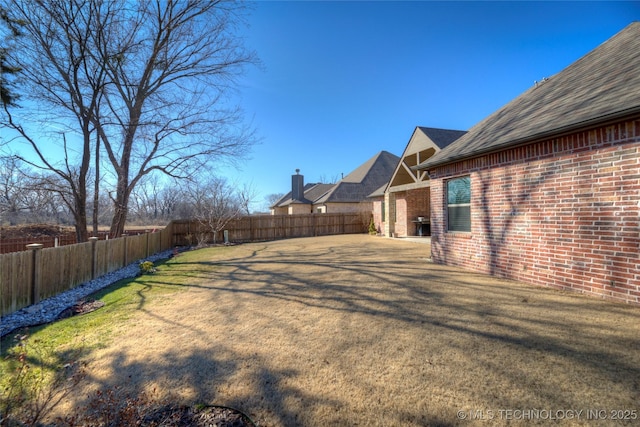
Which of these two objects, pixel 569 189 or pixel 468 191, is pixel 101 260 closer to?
pixel 468 191

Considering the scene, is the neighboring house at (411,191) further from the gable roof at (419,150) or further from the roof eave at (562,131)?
the roof eave at (562,131)

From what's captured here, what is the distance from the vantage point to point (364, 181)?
2548 cm

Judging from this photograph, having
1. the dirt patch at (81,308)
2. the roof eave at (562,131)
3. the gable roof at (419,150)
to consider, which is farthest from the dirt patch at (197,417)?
the gable roof at (419,150)

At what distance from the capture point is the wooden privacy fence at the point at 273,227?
1928cm

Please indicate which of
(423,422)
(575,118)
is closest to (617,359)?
(423,422)

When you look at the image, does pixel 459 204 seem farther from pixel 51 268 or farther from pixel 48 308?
pixel 51 268

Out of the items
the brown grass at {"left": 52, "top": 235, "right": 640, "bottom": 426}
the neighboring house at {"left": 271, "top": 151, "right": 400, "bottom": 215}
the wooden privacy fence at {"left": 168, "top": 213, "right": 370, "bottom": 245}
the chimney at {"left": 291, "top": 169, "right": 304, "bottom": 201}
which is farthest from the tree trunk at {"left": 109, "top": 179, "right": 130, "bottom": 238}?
the chimney at {"left": 291, "top": 169, "right": 304, "bottom": 201}

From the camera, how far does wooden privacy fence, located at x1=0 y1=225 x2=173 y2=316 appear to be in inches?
238

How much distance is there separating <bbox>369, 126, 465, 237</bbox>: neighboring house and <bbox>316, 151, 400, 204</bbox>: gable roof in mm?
5853

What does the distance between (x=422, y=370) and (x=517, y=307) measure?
2580 mm

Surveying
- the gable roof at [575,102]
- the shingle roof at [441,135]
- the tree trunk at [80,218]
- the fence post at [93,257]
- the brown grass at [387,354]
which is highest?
the shingle roof at [441,135]

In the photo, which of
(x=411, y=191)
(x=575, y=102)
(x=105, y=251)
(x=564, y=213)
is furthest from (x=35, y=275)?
(x=411, y=191)

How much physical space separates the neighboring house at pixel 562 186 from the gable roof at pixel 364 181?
53.7 feet

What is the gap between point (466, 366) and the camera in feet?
9.32
